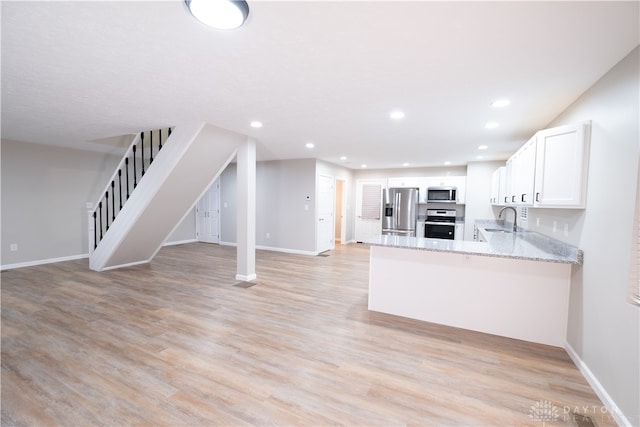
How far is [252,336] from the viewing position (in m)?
2.81

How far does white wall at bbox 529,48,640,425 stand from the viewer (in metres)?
1.70

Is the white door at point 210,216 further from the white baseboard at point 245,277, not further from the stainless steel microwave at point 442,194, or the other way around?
the stainless steel microwave at point 442,194

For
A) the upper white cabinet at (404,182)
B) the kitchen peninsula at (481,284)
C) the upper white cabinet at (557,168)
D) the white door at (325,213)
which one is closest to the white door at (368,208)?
the upper white cabinet at (404,182)

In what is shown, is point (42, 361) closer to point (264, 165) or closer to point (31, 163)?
point (31, 163)

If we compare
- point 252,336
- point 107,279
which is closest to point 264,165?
point 107,279

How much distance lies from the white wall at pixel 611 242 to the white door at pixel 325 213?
5123 millimetres

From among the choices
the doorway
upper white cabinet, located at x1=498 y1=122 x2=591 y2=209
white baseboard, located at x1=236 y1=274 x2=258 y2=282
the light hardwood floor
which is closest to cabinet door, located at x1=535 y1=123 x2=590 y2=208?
upper white cabinet, located at x1=498 y1=122 x2=591 y2=209

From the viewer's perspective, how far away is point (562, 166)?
2.46 meters

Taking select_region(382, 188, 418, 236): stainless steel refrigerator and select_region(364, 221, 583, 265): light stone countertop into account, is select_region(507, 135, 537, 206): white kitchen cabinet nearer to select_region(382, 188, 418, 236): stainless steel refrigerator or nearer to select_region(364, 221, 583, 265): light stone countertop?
select_region(364, 221, 583, 265): light stone countertop

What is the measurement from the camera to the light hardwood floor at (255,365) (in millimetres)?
1809

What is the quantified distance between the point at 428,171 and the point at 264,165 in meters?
4.73

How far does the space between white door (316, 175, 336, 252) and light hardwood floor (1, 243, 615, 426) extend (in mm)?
3220

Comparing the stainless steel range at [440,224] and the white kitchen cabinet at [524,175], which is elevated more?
the white kitchen cabinet at [524,175]

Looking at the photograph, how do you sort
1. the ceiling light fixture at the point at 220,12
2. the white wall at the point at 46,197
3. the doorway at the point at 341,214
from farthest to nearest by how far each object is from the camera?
the doorway at the point at 341,214, the white wall at the point at 46,197, the ceiling light fixture at the point at 220,12
